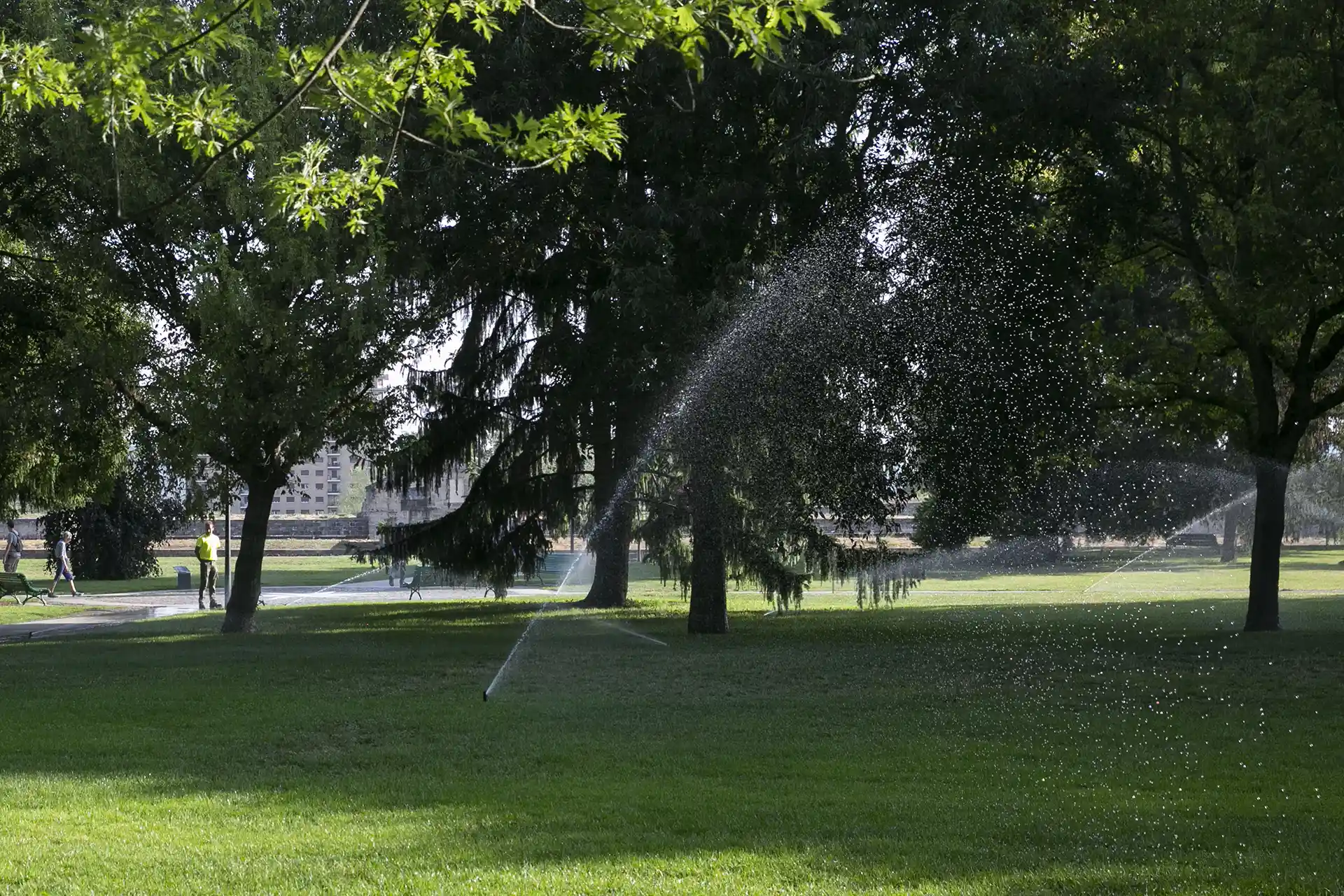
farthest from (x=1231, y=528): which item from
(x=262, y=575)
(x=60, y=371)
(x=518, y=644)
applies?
(x=60, y=371)

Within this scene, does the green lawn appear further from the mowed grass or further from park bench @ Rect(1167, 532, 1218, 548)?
park bench @ Rect(1167, 532, 1218, 548)

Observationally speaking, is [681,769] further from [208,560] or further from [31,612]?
[31,612]

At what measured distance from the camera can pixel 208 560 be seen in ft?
95.5

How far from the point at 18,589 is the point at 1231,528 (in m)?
32.0

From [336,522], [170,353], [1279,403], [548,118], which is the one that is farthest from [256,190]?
[336,522]

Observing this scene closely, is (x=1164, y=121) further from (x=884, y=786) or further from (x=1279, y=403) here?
(x=884, y=786)

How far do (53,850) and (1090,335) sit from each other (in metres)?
17.9

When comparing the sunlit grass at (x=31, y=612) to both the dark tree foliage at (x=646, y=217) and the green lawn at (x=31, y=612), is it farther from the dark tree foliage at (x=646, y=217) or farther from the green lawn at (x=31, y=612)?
the dark tree foliage at (x=646, y=217)

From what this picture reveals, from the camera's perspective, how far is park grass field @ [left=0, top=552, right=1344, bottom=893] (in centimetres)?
634

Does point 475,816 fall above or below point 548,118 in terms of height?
below

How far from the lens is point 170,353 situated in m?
20.3

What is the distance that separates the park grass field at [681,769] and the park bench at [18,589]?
1135 centimetres

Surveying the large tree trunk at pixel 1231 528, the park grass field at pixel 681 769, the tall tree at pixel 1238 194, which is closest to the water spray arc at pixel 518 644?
the park grass field at pixel 681 769

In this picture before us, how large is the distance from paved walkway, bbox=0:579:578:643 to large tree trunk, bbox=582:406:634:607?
5870mm
